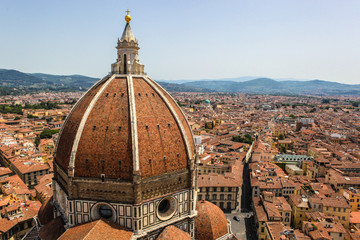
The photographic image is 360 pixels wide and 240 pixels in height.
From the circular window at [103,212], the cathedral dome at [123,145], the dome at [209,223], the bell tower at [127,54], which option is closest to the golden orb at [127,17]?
the bell tower at [127,54]

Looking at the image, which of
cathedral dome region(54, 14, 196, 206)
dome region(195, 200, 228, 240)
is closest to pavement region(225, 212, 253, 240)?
dome region(195, 200, 228, 240)

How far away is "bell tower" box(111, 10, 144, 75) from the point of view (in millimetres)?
19578

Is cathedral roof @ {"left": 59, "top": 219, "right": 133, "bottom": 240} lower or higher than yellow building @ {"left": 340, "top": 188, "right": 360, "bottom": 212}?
higher

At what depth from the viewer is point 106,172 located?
16.2 m

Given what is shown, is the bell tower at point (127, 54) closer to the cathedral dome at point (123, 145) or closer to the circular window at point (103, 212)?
the cathedral dome at point (123, 145)

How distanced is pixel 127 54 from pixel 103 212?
36.4 feet

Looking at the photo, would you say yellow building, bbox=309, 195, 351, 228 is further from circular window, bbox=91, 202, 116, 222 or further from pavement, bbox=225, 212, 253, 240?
circular window, bbox=91, 202, 116, 222

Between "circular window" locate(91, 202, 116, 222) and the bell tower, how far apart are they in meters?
9.40

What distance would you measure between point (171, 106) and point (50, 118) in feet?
327

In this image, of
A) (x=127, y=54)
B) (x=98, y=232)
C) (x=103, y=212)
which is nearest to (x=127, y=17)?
(x=127, y=54)

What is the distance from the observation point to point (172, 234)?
1730cm

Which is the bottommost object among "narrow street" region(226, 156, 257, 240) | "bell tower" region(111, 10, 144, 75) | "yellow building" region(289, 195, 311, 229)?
"narrow street" region(226, 156, 257, 240)

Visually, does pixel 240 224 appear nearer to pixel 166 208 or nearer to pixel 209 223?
pixel 209 223

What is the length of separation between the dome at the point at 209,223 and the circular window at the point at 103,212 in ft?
22.5
